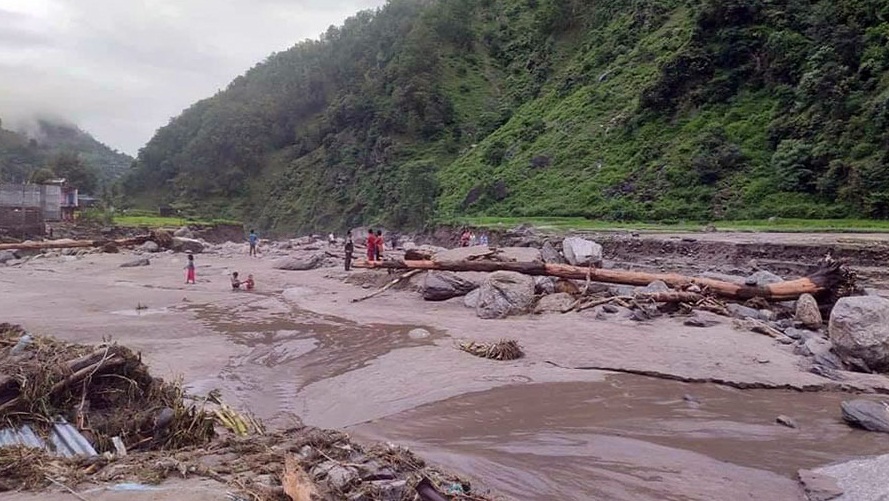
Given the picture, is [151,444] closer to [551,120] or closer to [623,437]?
[623,437]

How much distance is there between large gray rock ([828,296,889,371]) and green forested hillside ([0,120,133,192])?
77284 mm

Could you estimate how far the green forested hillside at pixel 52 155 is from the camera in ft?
271

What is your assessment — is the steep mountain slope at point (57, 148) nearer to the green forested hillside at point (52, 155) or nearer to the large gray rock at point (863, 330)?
the green forested hillside at point (52, 155)

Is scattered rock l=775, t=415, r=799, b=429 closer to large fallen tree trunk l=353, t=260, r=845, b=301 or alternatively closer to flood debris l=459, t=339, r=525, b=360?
flood debris l=459, t=339, r=525, b=360

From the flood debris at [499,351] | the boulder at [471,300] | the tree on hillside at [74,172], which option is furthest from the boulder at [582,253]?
the tree on hillside at [74,172]

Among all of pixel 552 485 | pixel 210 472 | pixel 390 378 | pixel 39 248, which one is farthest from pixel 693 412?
pixel 39 248

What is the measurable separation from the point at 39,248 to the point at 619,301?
119 ft

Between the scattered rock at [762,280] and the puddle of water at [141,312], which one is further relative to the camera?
the puddle of water at [141,312]

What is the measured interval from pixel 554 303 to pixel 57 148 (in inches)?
7234

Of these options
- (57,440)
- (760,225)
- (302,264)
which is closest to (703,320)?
(57,440)

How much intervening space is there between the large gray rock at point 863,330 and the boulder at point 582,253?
798 centimetres

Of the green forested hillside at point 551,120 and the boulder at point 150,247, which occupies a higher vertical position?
the green forested hillside at point 551,120

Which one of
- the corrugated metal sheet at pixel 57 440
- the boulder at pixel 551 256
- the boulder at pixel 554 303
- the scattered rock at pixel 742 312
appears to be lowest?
the corrugated metal sheet at pixel 57 440

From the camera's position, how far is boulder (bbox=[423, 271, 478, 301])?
1772cm
